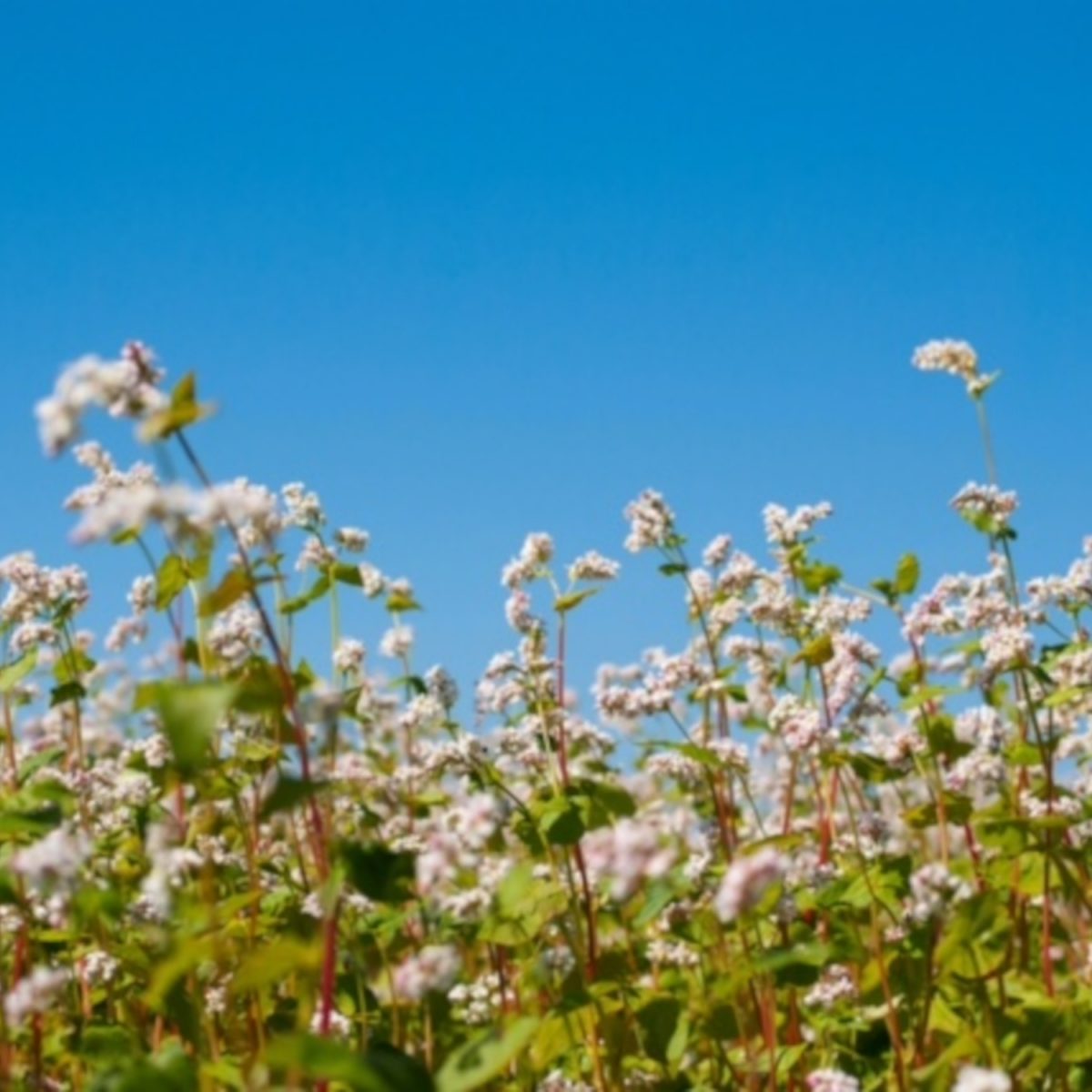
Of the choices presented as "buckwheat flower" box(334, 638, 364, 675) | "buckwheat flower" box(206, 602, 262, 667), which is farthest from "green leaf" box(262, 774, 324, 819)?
"buckwheat flower" box(334, 638, 364, 675)

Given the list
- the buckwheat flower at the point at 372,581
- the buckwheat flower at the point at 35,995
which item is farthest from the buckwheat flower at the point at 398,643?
the buckwheat flower at the point at 35,995

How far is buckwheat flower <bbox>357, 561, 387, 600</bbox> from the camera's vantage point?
7.59 metres

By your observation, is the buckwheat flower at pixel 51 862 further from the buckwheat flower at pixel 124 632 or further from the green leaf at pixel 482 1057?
the buckwheat flower at pixel 124 632

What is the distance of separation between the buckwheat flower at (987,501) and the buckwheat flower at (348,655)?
2.48m

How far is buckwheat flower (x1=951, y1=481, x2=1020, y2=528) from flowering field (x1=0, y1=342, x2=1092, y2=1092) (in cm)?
2

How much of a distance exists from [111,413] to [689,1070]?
4218 mm

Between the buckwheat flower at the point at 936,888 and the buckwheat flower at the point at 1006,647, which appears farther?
the buckwheat flower at the point at 1006,647

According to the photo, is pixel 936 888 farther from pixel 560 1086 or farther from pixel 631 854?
pixel 560 1086

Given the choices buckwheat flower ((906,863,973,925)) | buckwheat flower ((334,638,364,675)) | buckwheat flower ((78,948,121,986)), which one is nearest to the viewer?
buckwheat flower ((906,863,973,925))

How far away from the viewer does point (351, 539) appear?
22.6 feet

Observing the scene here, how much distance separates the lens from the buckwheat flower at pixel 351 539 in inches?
271

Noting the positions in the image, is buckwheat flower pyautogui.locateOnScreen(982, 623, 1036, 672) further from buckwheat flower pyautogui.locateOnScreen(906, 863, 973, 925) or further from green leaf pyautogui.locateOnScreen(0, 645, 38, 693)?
green leaf pyautogui.locateOnScreen(0, 645, 38, 693)

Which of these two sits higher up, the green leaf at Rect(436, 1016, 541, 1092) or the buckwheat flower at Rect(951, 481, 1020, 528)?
the buckwheat flower at Rect(951, 481, 1020, 528)

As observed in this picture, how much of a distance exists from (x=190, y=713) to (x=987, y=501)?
13.1 ft
